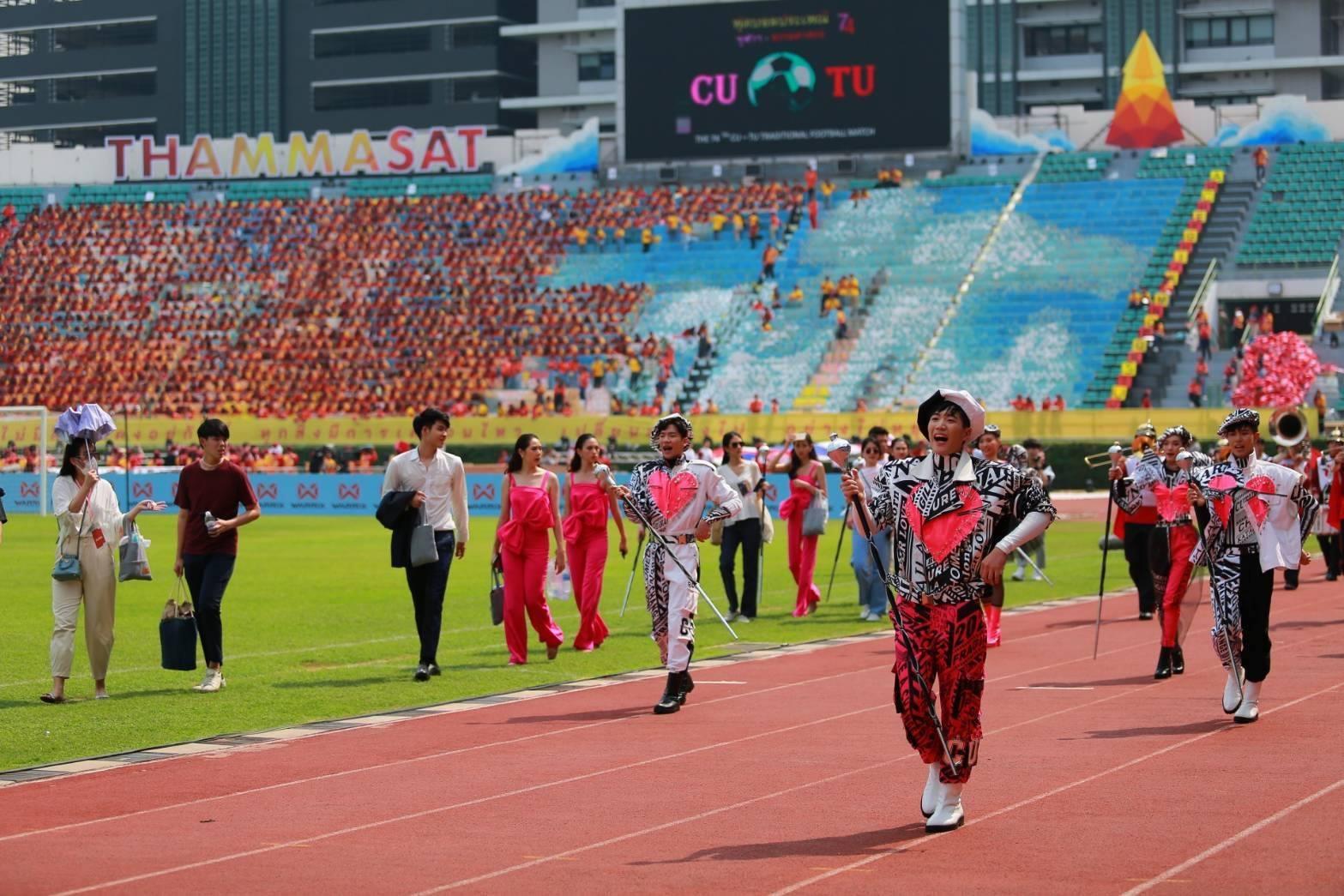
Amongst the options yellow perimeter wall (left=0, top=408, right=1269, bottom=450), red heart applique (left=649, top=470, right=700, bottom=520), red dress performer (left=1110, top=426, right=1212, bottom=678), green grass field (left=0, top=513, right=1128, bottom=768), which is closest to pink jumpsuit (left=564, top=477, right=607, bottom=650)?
green grass field (left=0, top=513, right=1128, bottom=768)

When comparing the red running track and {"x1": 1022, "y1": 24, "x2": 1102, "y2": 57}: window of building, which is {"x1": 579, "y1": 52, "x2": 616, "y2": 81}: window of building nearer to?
{"x1": 1022, "y1": 24, "x2": 1102, "y2": 57}: window of building

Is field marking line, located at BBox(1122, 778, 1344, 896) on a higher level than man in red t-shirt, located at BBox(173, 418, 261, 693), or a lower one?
lower

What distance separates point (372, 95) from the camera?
97.8 m

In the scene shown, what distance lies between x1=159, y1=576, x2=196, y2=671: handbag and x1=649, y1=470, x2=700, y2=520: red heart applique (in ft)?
11.0

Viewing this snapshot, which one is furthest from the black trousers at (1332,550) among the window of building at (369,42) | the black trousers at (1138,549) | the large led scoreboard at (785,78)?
the window of building at (369,42)

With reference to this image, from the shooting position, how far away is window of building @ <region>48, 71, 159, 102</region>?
330ft

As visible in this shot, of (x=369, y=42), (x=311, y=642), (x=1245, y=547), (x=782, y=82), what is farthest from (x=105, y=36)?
(x=1245, y=547)

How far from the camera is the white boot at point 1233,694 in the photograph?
13.1 meters

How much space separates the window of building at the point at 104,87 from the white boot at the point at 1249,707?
303 ft

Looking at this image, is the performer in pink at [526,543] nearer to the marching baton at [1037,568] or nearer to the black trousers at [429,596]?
the black trousers at [429,596]

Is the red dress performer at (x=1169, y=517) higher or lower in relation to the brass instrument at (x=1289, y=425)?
lower

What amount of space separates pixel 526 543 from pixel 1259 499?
232 inches

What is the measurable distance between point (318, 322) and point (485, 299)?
5426 millimetres

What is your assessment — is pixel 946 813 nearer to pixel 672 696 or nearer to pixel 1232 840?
pixel 1232 840
